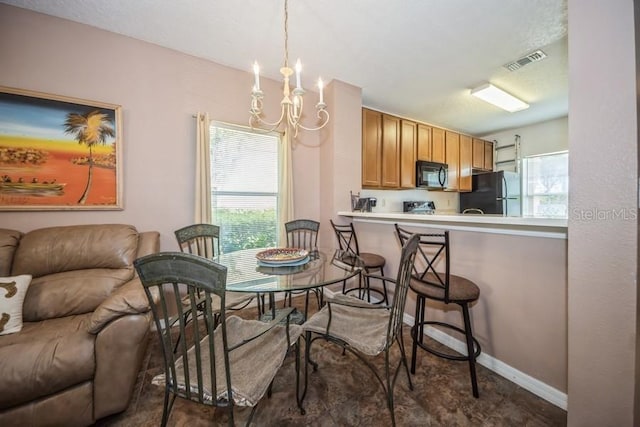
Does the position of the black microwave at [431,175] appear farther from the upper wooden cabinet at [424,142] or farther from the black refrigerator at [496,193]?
the black refrigerator at [496,193]

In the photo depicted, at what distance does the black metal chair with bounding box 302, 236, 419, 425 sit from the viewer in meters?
1.21

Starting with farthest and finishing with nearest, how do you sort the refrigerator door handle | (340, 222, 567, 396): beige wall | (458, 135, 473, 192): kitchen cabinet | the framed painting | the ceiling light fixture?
(458, 135, 473, 192): kitchen cabinet < the refrigerator door handle < the ceiling light fixture < the framed painting < (340, 222, 567, 396): beige wall

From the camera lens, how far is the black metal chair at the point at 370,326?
1.21m

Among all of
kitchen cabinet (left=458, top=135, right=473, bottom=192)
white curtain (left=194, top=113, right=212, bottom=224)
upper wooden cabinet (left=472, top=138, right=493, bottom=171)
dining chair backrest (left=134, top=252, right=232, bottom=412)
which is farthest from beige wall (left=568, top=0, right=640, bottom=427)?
upper wooden cabinet (left=472, top=138, right=493, bottom=171)

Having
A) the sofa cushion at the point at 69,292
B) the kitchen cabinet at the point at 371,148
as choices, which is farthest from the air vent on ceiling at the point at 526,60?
the sofa cushion at the point at 69,292

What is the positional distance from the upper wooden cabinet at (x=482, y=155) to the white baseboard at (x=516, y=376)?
4.12 m

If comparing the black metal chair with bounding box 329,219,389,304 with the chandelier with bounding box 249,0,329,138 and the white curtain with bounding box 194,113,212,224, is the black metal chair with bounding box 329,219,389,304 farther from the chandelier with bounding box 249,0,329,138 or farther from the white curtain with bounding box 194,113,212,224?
the white curtain with bounding box 194,113,212,224

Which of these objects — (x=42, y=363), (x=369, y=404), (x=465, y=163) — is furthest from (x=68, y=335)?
(x=465, y=163)

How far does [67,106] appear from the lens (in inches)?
78.0

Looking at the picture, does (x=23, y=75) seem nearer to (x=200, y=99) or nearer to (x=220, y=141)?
(x=200, y=99)

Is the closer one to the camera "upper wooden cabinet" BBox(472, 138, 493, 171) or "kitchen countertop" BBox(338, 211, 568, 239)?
"kitchen countertop" BBox(338, 211, 568, 239)

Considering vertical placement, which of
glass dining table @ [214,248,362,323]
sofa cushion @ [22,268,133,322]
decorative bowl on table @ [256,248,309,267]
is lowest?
sofa cushion @ [22,268,133,322]

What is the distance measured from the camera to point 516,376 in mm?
1589

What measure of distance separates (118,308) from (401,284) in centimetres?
154
